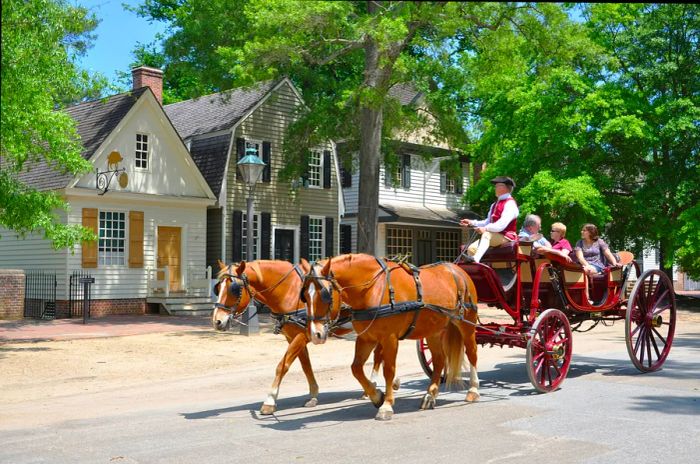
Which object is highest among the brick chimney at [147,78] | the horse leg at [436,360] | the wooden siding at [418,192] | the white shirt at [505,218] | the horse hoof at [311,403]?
the brick chimney at [147,78]

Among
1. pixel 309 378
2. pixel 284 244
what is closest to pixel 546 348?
pixel 309 378

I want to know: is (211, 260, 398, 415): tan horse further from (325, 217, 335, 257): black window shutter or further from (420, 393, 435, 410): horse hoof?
(325, 217, 335, 257): black window shutter

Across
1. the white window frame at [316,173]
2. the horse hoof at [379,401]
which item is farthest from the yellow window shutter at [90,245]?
the horse hoof at [379,401]

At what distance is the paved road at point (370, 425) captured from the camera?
264 inches

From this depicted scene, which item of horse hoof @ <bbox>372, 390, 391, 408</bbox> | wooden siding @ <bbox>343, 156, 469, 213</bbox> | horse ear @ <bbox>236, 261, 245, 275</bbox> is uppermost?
wooden siding @ <bbox>343, 156, 469, 213</bbox>

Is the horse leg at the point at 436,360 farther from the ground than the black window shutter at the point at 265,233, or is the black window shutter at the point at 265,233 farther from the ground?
the black window shutter at the point at 265,233

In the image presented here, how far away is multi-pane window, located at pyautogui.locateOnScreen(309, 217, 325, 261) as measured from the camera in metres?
30.6

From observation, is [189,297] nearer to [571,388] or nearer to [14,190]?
[14,190]

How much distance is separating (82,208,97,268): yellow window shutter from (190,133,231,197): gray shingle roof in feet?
16.2

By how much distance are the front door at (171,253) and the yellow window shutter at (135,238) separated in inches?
35.6

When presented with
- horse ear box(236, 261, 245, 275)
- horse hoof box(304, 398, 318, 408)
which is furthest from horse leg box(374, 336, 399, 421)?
horse ear box(236, 261, 245, 275)

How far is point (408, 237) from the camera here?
35.0m

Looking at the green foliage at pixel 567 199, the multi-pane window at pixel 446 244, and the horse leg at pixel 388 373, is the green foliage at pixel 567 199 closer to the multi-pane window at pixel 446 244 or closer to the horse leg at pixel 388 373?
the multi-pane window at pixel 446 244

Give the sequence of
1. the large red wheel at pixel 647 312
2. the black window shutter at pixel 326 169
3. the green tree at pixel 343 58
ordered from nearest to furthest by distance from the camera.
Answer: the large red wheel at pixel 647 312 < the green tree at pixel 343 58 < the black window shutter at pixel 326 169
